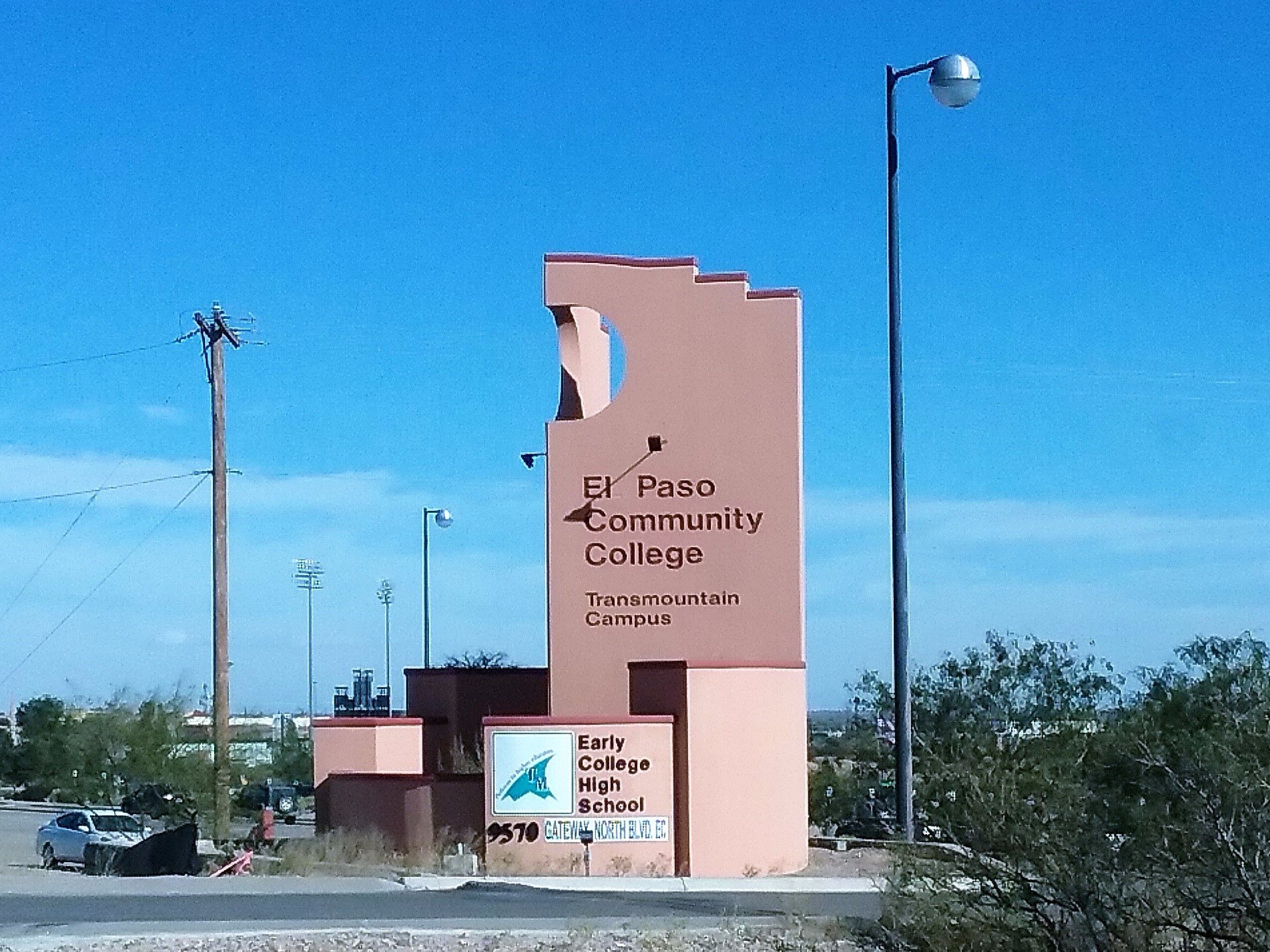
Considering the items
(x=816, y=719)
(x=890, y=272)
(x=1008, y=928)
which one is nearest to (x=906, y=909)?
(x=1008, y=928)

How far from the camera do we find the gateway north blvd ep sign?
25172mm

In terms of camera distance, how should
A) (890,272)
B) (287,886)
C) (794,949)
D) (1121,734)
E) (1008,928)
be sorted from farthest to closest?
(287,886) → (890,272) → (794,949) → (1121,734) → (1008,928)

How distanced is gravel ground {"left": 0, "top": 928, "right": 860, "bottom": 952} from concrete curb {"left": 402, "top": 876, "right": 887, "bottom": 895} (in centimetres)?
729

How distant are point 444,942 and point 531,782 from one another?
10.2m

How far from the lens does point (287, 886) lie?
2322 centimetres

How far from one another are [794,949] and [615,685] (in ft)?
46.5

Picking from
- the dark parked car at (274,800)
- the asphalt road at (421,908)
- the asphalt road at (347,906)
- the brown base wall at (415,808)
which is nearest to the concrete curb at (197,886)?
the asphalt road at (347,906)

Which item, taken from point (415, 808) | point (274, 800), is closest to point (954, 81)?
point (415, 808)

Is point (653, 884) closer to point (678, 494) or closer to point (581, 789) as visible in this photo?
point (581, 789)

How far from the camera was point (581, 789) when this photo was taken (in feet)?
82.8

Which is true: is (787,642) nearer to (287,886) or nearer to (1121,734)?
(287,886)

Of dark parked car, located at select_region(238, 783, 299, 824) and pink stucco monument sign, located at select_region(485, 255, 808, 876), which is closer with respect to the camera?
pink stucco monument sign, located at select_region(485, 255, 808, 876)

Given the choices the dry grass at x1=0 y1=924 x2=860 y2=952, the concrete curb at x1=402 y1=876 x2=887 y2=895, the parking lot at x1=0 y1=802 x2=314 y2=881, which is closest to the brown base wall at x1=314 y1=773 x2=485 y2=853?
the concrete curb at x1=402 y1=876 x2=887 y2=895

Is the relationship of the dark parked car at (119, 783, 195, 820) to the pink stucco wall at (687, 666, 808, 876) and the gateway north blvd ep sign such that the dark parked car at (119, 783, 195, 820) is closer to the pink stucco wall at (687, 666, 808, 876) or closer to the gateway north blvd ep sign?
the gateway north blvd ep sign
